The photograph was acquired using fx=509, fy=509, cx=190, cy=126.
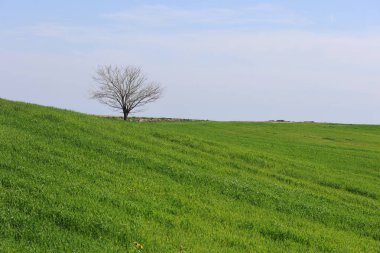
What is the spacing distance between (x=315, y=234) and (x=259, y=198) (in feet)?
8.91

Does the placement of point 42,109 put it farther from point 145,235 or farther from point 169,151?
point 145,235

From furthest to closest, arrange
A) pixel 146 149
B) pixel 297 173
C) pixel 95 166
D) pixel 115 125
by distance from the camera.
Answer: pixel 115 125 < pixel 297 173 < pixel 146 149 < pixel 95 166

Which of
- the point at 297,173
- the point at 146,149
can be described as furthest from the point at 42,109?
the point at 297,173

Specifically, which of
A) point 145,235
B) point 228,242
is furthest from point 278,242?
point 145,235

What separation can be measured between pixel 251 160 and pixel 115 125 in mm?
6046

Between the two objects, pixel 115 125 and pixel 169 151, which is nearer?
pixel 169 151

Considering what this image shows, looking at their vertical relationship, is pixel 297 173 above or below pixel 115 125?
below

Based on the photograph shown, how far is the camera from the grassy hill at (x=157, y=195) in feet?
31.5

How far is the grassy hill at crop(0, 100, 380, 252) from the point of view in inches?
378

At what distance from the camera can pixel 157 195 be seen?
41.3 feet

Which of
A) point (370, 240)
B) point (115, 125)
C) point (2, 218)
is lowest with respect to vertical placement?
point (370, 240)

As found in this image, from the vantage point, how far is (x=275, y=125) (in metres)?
54.6

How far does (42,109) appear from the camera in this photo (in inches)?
846

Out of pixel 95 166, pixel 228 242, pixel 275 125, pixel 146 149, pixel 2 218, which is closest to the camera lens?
pixel 2 218
